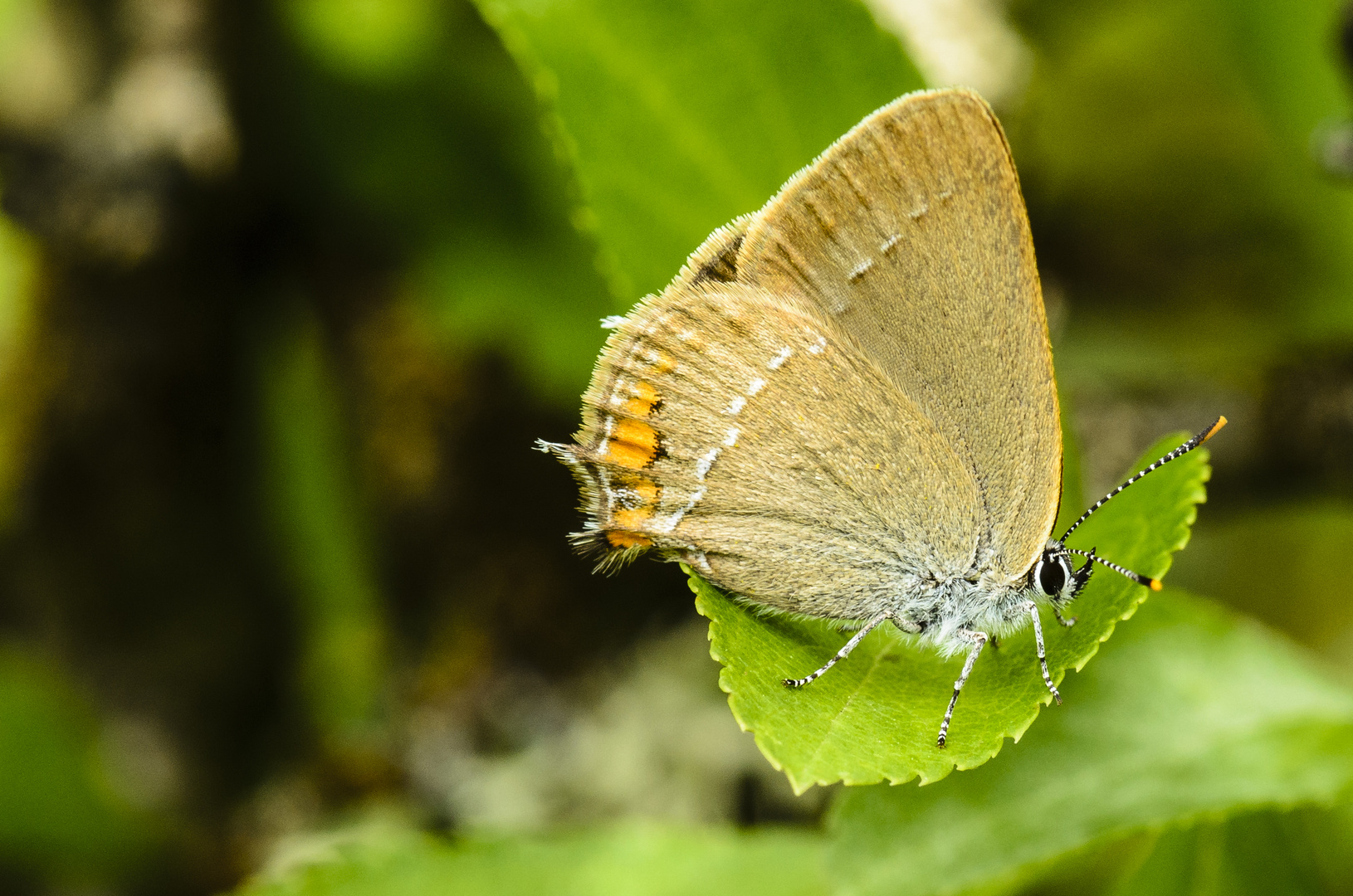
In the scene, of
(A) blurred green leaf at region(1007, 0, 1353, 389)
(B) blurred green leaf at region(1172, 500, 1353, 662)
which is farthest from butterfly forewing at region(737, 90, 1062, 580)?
Result: (B) blurred green leaf at region(1172, 500, 1353, 662)

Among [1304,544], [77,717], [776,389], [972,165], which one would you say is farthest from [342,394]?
[1304,544]

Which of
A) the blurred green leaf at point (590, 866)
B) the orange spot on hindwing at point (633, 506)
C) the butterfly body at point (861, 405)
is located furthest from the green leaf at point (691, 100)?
the blurred green leaf at point (590, 866)

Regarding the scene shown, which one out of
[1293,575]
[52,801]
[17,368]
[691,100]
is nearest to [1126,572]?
[691,100]

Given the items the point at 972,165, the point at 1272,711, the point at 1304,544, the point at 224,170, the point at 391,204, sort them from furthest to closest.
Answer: the point at 1304,544
the point at 391,204
the point at 224,170
the point at 1272,711
the point at 972,165

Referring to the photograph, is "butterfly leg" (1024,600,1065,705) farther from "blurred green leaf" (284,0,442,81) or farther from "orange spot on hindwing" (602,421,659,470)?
"blurred green leaf" (284,0,442,81)

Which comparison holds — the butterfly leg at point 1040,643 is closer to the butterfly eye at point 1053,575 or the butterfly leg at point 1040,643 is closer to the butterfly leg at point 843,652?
the butterfly eye at point 1053,575

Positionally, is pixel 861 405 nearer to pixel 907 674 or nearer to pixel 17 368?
pixel 907 674

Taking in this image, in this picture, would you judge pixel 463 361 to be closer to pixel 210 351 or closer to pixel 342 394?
pixel 342 394
